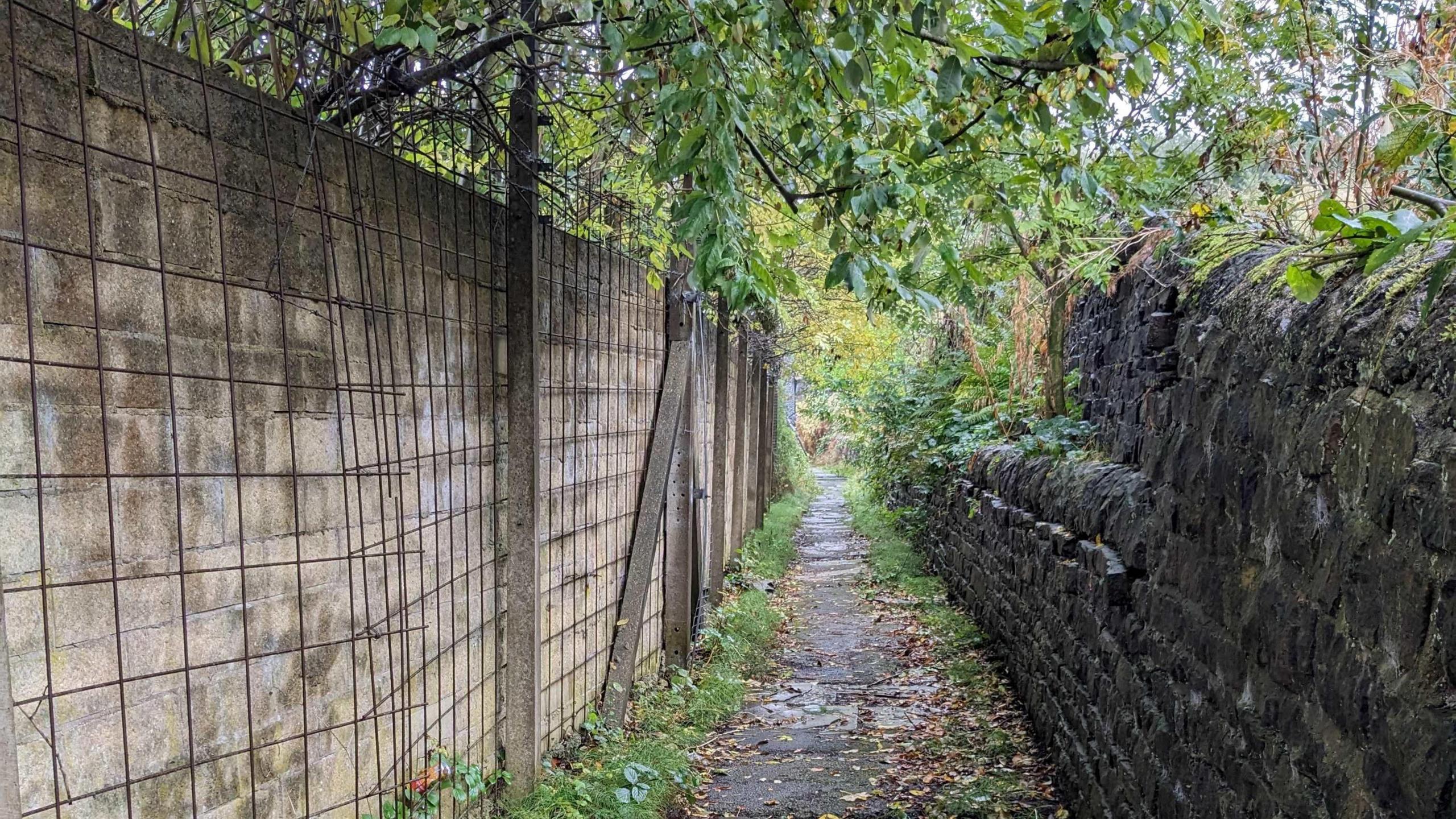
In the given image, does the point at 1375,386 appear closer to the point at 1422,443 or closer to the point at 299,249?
the point at 1422,443

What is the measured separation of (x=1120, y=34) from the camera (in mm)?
2477

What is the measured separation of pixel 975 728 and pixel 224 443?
5.12 m

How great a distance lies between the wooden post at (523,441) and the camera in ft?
12.2

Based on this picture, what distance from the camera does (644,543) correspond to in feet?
18.3

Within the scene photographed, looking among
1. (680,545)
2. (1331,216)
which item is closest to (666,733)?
(680,545)

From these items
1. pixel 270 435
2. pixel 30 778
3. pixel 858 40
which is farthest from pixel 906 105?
pixel 30 778

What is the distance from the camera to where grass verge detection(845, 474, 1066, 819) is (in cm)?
470

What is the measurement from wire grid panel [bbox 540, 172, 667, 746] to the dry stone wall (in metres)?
0.70

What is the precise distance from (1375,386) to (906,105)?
6.62 feet

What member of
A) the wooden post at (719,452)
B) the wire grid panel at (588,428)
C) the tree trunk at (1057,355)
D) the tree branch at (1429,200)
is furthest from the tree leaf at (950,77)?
the wooden post at (719,452)

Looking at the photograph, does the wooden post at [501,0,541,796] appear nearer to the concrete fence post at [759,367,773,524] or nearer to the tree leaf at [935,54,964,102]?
the tree leaf at [935,54,964,102]

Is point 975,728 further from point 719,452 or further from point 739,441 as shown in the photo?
point 739,441

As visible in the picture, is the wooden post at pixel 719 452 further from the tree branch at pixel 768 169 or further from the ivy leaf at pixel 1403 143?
the ivy leaf at pixel 1403 143

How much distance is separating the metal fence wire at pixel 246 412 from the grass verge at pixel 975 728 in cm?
257
